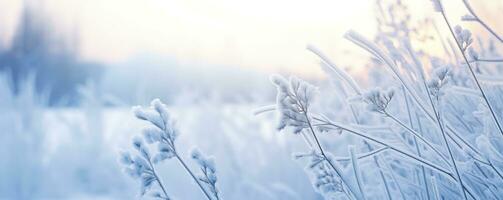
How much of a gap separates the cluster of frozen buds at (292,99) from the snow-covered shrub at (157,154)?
15 cm

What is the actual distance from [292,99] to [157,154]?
0.22m

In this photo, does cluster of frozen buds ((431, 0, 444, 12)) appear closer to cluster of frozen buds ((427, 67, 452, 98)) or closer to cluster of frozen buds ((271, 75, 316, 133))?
cluster of frozen buds ((427, 67, 452, 98))

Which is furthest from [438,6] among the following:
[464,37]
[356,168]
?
[356,168]

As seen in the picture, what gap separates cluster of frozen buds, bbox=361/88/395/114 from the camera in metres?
0.78

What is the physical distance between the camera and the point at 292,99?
724mm

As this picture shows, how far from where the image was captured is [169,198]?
85cm

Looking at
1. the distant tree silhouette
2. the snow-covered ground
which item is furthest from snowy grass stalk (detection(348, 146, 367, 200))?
the distant tree silhouette

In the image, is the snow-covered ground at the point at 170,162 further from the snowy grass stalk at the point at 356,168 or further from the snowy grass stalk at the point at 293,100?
the snowy grass stalk at the point at 293,100

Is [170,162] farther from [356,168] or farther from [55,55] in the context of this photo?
[55,55]

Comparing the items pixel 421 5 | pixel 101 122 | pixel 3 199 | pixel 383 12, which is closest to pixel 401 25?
pixel 383 12

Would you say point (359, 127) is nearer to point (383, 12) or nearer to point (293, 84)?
point (293, 84)

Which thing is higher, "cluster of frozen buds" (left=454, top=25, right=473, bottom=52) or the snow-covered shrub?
"cluster of frozen buds" (left=454, top=25, right=473, bottom=52)

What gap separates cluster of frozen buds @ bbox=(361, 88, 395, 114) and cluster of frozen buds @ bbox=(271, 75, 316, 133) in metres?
0.09

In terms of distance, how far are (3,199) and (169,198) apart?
1.91 meters
